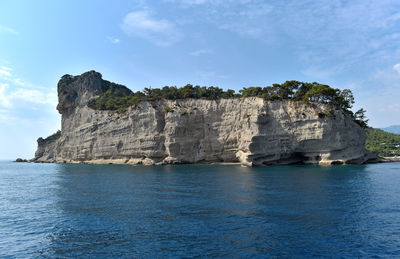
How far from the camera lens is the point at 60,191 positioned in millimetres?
32125

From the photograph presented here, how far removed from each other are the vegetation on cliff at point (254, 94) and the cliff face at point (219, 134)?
7.94 ft

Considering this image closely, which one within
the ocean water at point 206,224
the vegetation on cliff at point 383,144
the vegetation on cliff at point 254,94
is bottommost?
the ocean water at point 206,224

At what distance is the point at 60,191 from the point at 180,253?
83.1 ft

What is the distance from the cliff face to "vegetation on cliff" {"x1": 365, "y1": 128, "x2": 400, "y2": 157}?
165 ft

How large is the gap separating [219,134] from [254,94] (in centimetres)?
1674

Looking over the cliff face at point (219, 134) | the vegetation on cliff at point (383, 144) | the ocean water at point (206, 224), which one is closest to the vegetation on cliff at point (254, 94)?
the cliff face at point (219, 134)

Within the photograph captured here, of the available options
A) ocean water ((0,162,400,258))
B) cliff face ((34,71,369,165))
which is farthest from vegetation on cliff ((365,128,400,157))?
ocean water ((0,162,400,258))

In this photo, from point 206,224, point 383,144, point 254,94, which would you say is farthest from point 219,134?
point 383,144

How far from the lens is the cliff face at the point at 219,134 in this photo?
63.1 m

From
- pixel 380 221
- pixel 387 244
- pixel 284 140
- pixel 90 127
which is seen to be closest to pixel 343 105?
pixel 284 140

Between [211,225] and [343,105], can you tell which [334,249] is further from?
[343,105]

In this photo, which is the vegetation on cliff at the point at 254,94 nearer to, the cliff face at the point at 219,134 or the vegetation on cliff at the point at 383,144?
the cliff face at the point at 219,134

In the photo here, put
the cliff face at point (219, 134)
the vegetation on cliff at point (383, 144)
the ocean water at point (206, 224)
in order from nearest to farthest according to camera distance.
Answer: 1. the ocean water at point (206, 224)
2. the cliff face at point (219, 134)
3. the vegetation on cliff at point (383, 144)

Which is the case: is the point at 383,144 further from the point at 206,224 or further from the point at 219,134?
the point at 206,224
